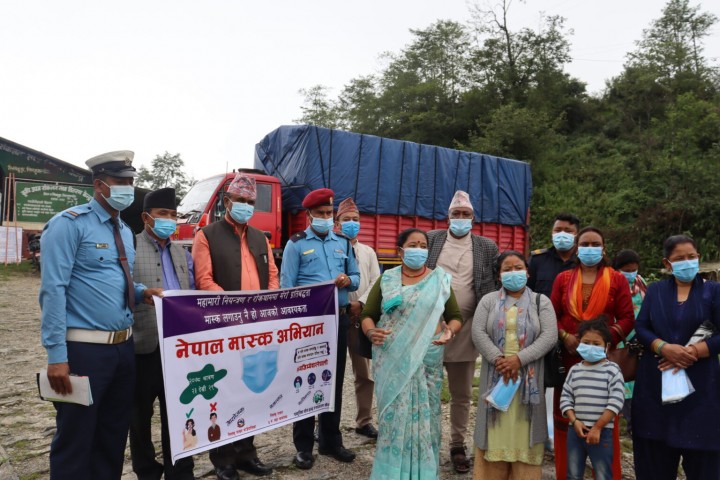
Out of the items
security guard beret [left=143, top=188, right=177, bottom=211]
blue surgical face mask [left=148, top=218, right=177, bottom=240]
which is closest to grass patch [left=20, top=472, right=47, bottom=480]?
blue surgical face mask [left=148, top=218, right=177, bottom=240]

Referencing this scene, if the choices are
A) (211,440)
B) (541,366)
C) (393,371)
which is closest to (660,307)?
(541,366)

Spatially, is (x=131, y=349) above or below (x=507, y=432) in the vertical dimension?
above

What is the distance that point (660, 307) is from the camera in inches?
106

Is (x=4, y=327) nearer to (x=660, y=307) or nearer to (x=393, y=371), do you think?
(x=393, y=371)

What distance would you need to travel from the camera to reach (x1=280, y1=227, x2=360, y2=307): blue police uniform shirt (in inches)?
138

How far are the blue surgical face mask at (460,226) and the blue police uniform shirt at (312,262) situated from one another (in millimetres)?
807

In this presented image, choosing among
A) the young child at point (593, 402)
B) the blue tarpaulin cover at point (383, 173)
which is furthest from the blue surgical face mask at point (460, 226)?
the blue tarpaulin cover at point (383, 173)

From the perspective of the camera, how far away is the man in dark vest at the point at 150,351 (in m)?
2.84

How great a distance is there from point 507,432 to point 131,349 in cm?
210

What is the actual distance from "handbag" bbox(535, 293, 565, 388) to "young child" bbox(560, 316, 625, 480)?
13 centimetres

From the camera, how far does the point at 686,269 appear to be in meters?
2.63

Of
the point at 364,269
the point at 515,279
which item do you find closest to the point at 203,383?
the point at 364,269

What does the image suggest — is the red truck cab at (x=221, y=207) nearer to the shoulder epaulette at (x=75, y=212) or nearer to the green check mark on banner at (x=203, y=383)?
the green check mark on banner at (x=203, y=383)

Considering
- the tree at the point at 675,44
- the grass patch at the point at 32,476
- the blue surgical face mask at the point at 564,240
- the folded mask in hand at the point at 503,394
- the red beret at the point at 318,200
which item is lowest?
the grass patch at the point at 32,476
